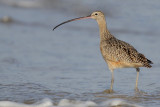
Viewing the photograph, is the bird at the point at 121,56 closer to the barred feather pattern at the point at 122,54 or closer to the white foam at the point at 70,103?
the barred feather pattern at the point at 122,54

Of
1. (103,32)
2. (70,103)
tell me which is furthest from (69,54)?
(70,103)

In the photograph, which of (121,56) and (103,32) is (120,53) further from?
(103,32)

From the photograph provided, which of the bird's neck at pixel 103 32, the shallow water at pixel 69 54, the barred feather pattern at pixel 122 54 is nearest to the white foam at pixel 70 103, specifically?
the shallow water at pixel 69 54

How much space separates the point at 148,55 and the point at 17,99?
361 centimetres

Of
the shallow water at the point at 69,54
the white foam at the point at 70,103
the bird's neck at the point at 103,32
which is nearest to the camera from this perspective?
the white foam at the point at 70,103

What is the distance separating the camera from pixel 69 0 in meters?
14.7

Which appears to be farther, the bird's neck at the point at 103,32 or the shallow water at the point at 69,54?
the bird's neck at the point at 103,32

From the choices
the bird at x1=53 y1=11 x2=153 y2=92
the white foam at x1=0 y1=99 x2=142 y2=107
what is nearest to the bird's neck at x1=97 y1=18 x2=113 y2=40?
the bird at x1=53 y1=11 x2=153 y2=92

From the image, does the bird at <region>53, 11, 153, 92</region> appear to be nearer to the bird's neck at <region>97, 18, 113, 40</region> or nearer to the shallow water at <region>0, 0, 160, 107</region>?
the bird's neck at <region>97, 18, 113, 40</region>

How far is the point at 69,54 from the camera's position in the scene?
362 inches

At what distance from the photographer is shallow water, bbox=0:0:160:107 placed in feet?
21.3

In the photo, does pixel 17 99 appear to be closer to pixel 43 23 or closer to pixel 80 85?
pixel 80 85

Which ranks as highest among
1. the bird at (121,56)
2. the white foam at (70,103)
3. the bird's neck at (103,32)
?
the bird's neck at (103,32)

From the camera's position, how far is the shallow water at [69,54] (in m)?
6.49
